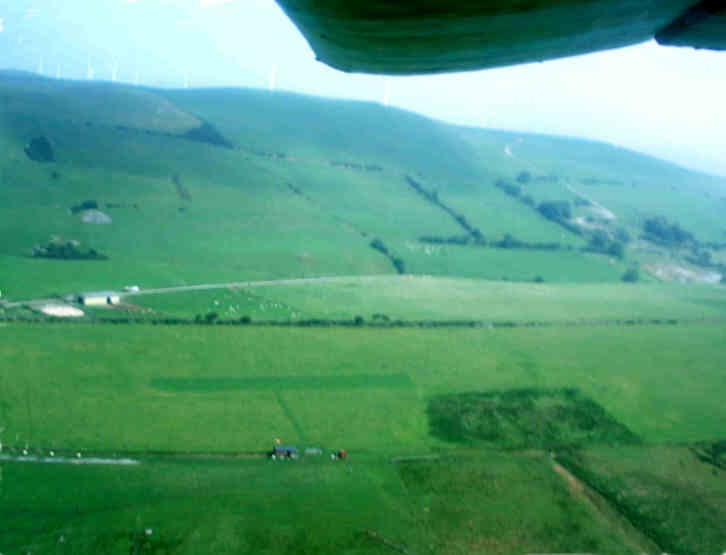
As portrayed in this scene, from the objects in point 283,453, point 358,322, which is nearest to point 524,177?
point 358,322

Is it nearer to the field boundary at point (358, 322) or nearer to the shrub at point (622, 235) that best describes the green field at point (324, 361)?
the field boundary at point (358, 322)

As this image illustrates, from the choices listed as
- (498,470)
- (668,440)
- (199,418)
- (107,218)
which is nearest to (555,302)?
(668,440)

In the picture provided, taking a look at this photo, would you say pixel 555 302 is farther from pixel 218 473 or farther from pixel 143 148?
pixel 143 148

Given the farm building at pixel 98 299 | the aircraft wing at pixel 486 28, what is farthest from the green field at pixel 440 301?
the aircraft wing at pixel 486 28

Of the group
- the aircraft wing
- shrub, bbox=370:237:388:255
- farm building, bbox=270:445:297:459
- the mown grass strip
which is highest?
the aircraft wing

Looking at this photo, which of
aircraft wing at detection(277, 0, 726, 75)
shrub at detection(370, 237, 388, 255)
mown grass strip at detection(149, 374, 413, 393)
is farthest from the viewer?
shrub at detection(370, 237, 388, 255)

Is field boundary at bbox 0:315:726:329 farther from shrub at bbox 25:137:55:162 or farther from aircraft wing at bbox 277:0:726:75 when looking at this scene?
aircraft wing at bbox 277:0:726:75

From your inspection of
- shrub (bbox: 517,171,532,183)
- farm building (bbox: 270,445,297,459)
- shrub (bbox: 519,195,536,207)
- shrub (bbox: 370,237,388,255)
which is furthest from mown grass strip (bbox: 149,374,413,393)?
shrub (bbox: 517,171,532,183)
